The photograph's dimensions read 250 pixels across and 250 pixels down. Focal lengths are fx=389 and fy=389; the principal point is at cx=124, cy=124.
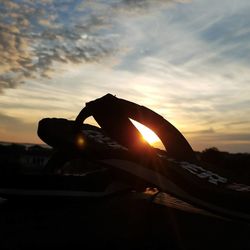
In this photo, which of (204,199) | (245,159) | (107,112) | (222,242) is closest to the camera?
(222,242)

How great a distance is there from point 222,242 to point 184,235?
0.37 metres

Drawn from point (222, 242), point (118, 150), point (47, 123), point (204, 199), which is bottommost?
point (222, 242)

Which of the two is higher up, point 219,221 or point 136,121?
point 136,121

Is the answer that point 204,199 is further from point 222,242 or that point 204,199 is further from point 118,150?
point 118,150

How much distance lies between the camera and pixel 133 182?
5172 mm

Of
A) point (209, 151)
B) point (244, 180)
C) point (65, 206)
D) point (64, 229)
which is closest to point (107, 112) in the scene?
point (65, 206)

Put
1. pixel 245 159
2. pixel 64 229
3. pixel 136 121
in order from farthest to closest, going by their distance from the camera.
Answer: pixel 245 159
pixel 136 121
pixel 64 229

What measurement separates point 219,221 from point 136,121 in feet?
8.30

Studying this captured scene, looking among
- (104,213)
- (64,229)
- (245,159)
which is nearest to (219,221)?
(104,213)

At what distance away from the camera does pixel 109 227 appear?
12.8 feet

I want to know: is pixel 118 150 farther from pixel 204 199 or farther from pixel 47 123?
pixel 47 123

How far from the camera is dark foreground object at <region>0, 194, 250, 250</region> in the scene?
3.25m

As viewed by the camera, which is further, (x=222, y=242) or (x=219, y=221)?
(x=219, y=221)

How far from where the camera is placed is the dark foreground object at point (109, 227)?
325 cm
